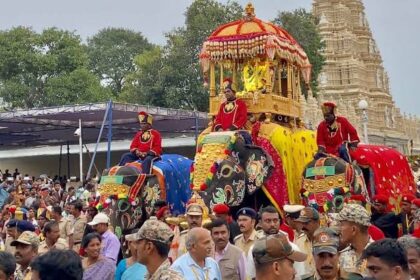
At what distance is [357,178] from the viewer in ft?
35.2

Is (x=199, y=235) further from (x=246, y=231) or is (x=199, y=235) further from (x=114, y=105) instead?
(x=114, y=105)

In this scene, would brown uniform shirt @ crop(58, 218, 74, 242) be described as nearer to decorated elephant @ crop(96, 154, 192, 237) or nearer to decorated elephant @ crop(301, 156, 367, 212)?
decorated elephant @ crop(96, 154, 192, 237)

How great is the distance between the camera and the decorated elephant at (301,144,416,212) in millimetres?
10336

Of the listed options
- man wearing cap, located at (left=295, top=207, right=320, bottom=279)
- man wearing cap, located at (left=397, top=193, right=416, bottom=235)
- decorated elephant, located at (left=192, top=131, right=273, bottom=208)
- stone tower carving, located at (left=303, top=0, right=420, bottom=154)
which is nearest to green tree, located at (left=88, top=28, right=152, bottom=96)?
stone tower carving, located at (left=303, top=0, right=420, bottom=154)

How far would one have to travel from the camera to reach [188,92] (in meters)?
34.1

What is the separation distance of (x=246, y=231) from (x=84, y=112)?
1384 cm

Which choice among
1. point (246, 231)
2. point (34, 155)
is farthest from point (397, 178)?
point (34, 155)

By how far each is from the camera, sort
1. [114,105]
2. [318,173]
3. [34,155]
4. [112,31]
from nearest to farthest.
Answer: [318,173]
[114,105]
[34,155]
[112,31]

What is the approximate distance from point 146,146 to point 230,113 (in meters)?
1.42

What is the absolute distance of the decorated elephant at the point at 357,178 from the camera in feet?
33.9

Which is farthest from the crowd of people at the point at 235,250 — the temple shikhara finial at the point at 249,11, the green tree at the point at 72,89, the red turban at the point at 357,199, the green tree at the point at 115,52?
the green tree at the point at 115,52

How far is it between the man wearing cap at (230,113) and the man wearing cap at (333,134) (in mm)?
1206

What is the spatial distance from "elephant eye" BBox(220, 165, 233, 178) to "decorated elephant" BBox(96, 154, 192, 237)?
114cm

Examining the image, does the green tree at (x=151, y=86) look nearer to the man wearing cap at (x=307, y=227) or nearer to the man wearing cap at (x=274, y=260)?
the man wearing cap at (x=307, y=227)
